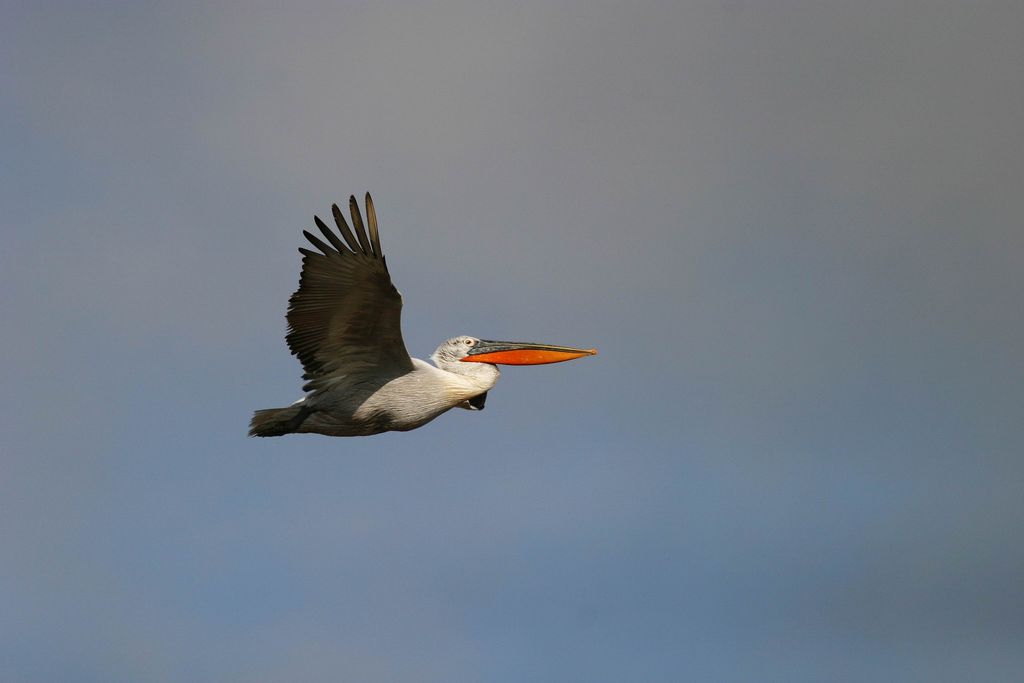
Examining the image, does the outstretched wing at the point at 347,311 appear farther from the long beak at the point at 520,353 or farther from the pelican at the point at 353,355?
the long beak at the point at 520,353

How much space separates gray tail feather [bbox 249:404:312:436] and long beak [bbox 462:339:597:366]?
206 centimetres

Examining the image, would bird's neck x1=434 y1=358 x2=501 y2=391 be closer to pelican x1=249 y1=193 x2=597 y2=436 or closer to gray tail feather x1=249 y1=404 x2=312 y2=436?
pelican x1=249 y1=193 x2=597 y2=436

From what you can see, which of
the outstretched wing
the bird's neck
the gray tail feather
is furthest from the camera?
the bird's neck

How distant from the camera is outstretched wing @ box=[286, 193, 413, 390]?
13.0 meters

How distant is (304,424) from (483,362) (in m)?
2.14

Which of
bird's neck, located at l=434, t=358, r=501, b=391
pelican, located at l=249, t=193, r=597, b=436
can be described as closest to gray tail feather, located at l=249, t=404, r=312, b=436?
pelican, located at l=249, t=193, r=597, b=436

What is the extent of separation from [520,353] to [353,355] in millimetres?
2209

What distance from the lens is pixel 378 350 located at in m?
13.7

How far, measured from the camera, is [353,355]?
44.9 ft

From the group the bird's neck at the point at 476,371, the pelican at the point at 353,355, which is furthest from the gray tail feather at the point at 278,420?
the bird's neck at the point at 476,371

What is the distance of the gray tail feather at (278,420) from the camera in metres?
13.7

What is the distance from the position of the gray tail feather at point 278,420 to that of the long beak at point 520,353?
2.06 m

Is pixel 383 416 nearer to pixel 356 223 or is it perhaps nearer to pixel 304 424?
pixel 304 424

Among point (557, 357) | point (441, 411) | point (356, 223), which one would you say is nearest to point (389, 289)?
point (356, 223)
